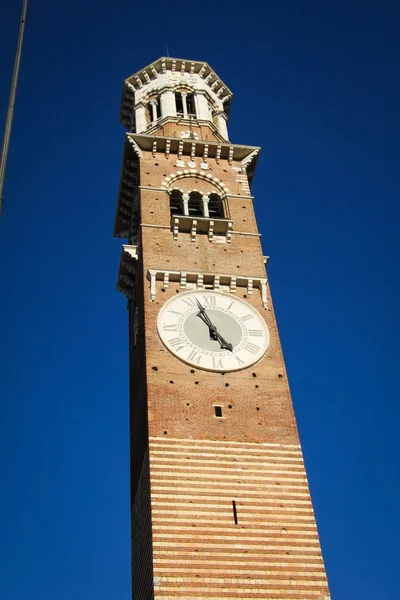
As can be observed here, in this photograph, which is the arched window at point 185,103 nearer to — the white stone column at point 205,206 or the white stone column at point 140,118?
the white stone column at point 140,118

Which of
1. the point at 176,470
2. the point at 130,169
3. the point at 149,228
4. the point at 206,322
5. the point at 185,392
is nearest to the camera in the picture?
the point at 176,470

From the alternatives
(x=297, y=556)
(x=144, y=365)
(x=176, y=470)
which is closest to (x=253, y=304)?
(x=144, y=365)

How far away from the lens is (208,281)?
27359 mm

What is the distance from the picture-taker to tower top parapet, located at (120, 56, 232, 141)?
35.3 m

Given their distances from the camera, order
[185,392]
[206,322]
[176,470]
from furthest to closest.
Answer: [206,322]
[185,392]
[176,470]

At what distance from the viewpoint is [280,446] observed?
22.9 metres

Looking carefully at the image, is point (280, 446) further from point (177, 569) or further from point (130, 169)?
point (130, 169)

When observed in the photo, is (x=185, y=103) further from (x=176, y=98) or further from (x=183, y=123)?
(x=183, y=123)

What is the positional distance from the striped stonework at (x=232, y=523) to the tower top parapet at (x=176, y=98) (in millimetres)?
16004

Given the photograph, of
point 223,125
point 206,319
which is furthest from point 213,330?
point 223,125

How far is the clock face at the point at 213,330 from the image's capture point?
2481 centimetres

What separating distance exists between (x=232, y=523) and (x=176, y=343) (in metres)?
6.18

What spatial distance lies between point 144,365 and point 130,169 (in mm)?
11621

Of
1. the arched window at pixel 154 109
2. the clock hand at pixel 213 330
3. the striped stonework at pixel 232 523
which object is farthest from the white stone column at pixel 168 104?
the striped stonework at pixel 232 523
